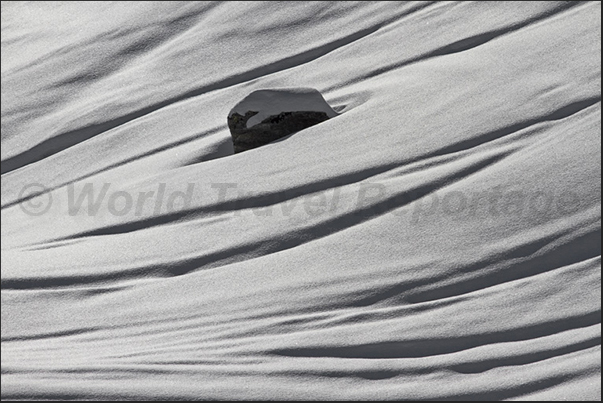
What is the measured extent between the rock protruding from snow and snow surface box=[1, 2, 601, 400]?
5 cm

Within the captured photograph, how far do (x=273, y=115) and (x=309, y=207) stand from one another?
1.52 feet

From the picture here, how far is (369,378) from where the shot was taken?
6.30 ft

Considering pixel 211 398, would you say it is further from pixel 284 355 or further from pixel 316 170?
pixel 316 170

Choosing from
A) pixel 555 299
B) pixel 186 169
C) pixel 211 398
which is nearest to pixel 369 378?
pixel 211 398

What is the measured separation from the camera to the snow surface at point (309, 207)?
195 cm

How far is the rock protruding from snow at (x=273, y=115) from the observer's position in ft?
9.09

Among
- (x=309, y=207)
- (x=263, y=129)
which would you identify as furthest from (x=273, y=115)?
(x=309, y=207)

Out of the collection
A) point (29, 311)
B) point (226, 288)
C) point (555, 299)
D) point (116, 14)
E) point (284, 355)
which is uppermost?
point (116, 14)

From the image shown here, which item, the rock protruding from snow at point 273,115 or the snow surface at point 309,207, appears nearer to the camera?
the snow surface at point 309,207

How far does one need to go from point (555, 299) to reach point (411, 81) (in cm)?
117

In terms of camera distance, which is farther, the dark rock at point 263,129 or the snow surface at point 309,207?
the dark rock at point 263,129

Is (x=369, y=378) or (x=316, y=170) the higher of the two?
(x=316, y=170)

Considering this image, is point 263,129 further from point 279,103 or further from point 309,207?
point 309,207

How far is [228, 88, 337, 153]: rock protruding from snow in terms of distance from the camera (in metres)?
2.77
